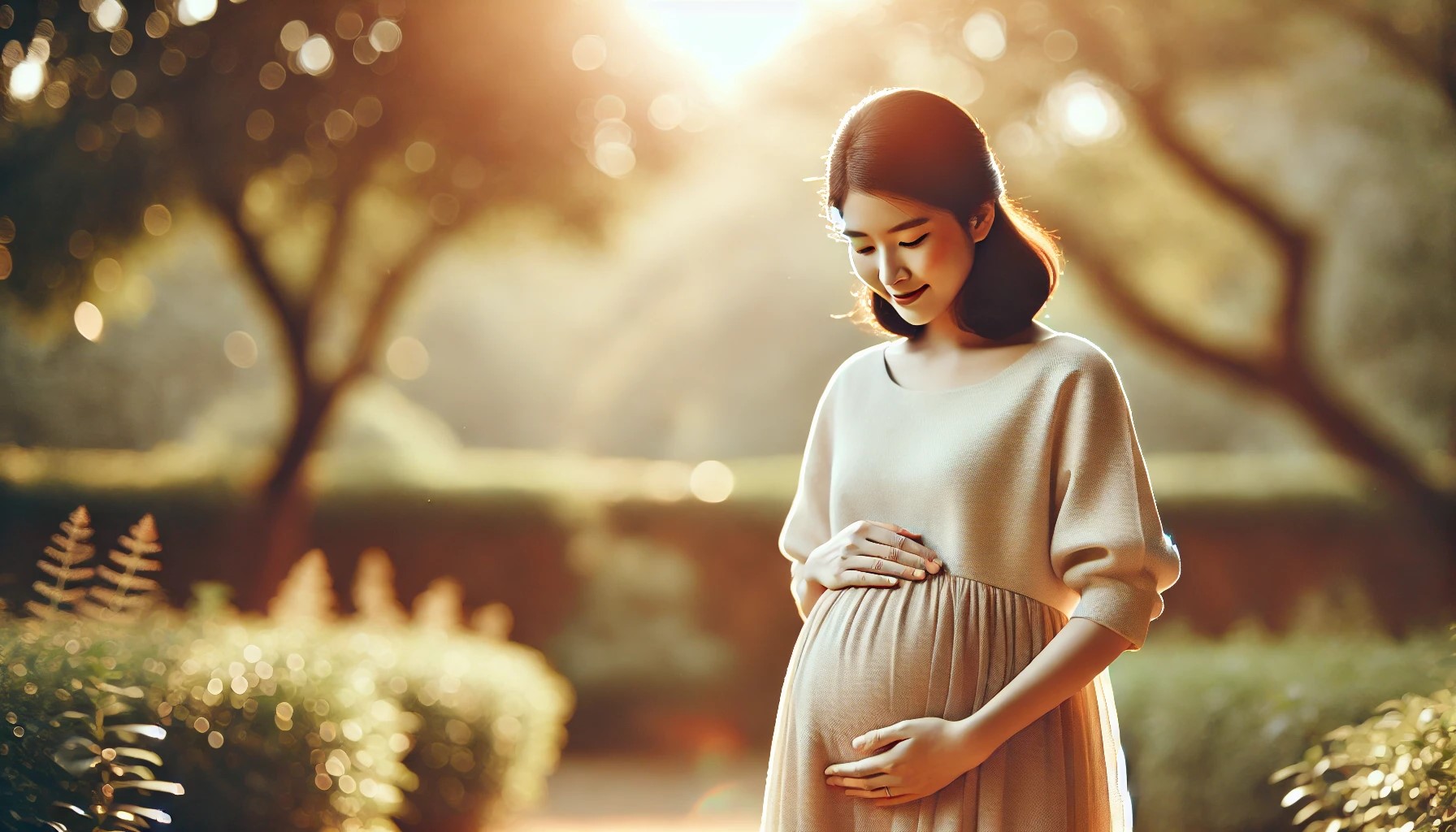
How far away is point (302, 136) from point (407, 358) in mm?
9386

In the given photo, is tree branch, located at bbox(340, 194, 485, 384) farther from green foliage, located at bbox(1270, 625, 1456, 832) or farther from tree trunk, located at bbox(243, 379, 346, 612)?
green foliage, located at bbox(1270, 625, 1456, 832)

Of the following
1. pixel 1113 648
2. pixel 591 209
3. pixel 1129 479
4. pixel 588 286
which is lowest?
pixel 1113 648

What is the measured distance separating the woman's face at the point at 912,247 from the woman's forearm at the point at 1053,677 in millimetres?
551

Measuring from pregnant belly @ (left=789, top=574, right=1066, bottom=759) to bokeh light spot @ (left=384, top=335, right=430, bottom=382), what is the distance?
14.7 m

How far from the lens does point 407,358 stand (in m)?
17.0

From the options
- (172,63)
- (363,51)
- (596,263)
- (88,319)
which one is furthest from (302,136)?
(596,263)

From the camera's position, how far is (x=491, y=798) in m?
5.82

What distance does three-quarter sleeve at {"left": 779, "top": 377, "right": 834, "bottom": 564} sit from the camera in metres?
2.12

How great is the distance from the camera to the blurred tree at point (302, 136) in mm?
7242

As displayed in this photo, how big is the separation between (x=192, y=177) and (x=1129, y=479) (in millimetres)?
7430

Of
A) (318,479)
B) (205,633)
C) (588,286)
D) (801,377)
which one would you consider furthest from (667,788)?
(588,286)

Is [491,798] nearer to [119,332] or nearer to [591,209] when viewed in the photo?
[591,209]

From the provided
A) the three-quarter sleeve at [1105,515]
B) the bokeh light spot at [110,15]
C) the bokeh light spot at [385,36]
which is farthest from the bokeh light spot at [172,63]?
the three-quarter sleeve at [1105,515]

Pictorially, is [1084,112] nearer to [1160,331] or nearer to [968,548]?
[1160,331]
